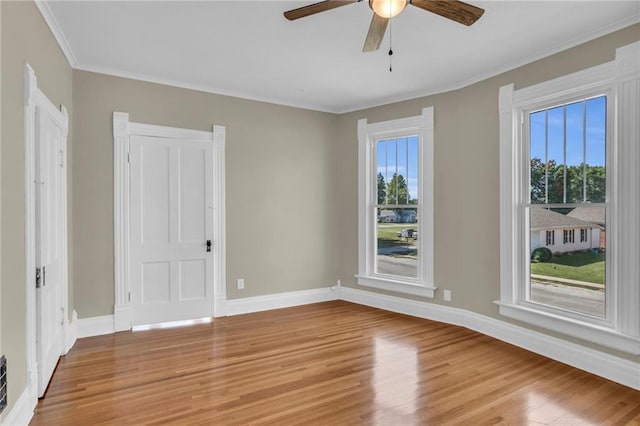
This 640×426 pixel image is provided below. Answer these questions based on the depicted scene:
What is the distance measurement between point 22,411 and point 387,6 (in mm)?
3168

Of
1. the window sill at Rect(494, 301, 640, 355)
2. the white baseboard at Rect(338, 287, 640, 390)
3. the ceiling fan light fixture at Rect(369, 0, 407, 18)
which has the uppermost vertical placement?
the ceiling fan light fixture at Rect(369, 0, 407, 18)

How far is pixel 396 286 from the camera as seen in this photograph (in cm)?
507

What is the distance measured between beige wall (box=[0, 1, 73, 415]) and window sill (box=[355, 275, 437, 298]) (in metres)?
3.89

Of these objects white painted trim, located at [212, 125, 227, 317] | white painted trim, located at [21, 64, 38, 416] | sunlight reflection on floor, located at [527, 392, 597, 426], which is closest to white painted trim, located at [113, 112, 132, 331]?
white painted trim, located at [212, 125, 227, 317]

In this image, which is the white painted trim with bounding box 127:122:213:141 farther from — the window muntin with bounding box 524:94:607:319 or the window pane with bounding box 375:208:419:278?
the window muntin with bounding box 524:94:607:319

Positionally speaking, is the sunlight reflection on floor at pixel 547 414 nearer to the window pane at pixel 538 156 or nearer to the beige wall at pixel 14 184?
the window pane at pixel 538 156

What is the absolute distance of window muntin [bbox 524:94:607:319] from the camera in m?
3.23

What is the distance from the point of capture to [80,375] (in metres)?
3.11

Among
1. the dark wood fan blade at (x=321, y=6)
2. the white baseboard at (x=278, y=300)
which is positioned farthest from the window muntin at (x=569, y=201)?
the white baseboard at (x=278, y=300)

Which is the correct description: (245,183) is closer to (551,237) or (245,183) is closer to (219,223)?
(219,223)

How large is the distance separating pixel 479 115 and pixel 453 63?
71 cm

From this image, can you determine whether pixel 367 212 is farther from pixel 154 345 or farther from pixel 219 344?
pixel 154 345

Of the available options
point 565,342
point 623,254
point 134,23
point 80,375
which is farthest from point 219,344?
point 623,254

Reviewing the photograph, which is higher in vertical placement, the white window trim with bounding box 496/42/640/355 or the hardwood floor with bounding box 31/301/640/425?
the white window trim with bounding box 496/42/640/355
